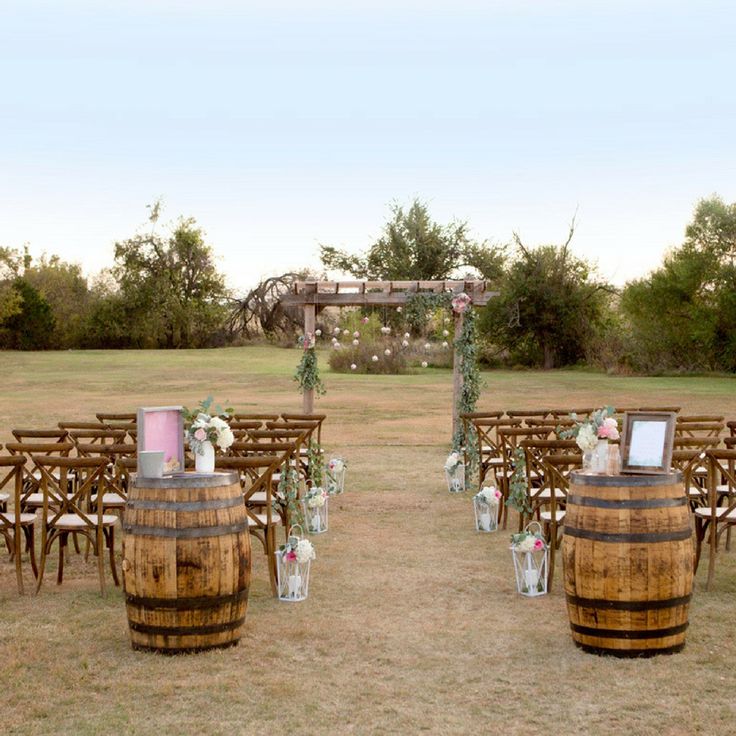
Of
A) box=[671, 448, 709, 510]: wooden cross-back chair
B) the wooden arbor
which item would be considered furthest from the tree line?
box=[671, 448, 709, 510]: wooden cross-back chair

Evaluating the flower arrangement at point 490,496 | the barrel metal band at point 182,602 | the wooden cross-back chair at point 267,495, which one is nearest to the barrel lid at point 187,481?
the barrel metal band at point 182,602

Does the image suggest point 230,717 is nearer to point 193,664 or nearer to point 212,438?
point 193,664

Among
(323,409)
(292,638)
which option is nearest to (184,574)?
(292,638)

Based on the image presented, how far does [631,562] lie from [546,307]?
40434 mm

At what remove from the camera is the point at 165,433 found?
5.79 metres

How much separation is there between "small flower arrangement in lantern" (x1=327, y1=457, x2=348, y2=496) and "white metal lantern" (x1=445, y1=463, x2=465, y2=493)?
1.19m

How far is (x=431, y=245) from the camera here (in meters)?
59.9

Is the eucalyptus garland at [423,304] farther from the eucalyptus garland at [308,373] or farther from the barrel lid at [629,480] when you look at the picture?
the barrel lid at [629,480]

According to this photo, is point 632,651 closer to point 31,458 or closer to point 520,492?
point 520,492

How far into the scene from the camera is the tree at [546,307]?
45.1 m

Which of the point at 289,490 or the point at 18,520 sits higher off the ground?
the point at 289,490

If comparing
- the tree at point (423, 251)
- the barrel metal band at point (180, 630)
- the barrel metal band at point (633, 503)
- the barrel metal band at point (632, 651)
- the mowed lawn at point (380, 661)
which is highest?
the tree at point (423, 251)

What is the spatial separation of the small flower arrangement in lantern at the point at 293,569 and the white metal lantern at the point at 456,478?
5.01 metres

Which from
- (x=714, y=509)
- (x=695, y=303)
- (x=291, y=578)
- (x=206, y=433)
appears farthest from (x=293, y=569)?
(x=695, y=303)
